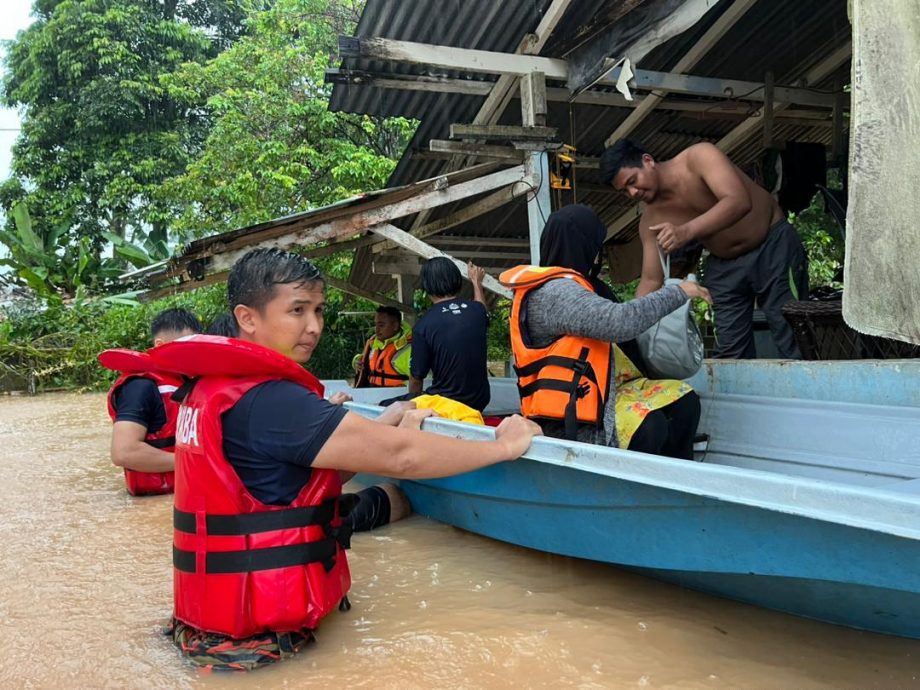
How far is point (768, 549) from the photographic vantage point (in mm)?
1908

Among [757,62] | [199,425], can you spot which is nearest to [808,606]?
[199,425]

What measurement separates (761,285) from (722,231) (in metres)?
0.42

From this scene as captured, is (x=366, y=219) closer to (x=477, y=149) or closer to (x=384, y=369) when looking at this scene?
(x=477, y=149)

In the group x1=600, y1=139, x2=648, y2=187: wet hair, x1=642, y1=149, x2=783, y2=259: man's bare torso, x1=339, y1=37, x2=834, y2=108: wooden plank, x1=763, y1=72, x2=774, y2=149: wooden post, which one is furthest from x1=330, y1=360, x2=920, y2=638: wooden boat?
x1=763, y1=72, x2=774, y2=149: wooden post

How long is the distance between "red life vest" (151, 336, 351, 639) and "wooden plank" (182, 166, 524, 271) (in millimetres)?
3294

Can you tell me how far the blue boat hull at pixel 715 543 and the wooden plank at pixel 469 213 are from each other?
3152 mm

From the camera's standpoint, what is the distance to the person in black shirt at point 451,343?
389 cm

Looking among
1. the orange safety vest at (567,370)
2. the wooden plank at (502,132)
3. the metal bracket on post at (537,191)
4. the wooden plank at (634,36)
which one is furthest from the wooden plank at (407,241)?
the orange safety vest at (567,370)

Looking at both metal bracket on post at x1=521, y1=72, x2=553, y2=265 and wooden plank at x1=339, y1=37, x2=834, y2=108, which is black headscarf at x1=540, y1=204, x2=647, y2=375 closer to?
wooden plank at x1=339, y1=37, x2=834, y2=108

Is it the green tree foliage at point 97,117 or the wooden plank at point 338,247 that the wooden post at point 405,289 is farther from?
the green tree foliage at point 97,117

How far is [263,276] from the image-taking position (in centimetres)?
211

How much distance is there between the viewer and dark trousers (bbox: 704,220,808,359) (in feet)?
13.6

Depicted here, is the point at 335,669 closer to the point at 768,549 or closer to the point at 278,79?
the point at 768,549

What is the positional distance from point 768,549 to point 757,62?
5230mm
